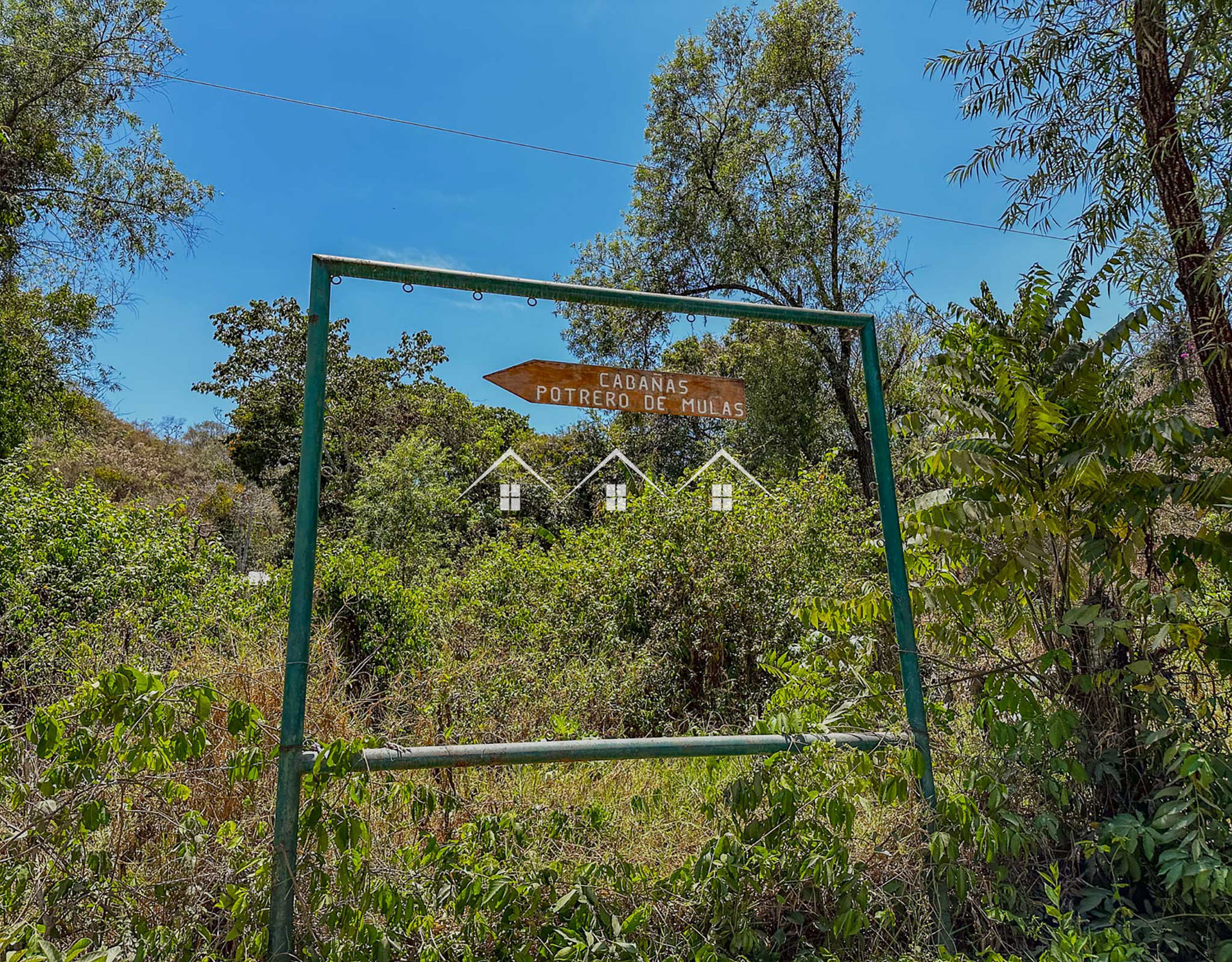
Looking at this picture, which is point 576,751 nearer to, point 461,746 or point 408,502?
point 461,746

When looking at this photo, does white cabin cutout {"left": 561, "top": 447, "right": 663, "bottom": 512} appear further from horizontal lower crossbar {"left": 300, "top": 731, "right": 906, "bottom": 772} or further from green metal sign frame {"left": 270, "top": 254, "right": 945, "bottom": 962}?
horizontal lower crossbar {"left": 300, "top": 731, "right": 906, "bottom": 772}

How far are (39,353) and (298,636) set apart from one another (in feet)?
49.8

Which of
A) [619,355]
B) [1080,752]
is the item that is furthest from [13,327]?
[1080,752]

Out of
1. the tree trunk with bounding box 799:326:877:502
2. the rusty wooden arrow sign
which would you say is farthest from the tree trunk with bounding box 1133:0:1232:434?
the tree trunk with bounding box 799:326:877:502

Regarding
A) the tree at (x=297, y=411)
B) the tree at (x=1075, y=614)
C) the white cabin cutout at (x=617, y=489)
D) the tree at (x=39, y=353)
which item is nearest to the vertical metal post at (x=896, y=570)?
the tree at (x=1075, y=614)

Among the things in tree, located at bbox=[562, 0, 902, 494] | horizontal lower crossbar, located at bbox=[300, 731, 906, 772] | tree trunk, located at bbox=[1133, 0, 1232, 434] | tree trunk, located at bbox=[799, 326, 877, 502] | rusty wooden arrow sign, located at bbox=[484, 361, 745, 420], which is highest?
tree, located at bbox=[562, 0, 902, 494]

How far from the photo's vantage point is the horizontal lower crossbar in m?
2.32

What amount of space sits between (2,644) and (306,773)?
3985mm

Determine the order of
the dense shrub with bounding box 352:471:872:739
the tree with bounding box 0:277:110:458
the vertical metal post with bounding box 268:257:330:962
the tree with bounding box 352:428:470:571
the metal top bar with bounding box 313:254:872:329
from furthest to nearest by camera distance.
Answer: the tree with bounding box 352:428:470:571 < the tree with bounding box 0:277:110:458 < the dense shrub with bounding box 352:471:872:739 < the metal top bar with bounding box 313:254:872:329 < the vertical metal post with bounding box 268:257:330:962

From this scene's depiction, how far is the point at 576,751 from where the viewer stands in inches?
94.5

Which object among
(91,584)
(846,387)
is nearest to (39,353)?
(91,584)

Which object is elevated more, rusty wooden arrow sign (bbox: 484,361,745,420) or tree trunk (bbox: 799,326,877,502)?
tree trunk (bbox: 799,326,877,502)

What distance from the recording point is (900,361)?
1316 cm

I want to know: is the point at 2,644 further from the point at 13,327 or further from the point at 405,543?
the point at 13,327
